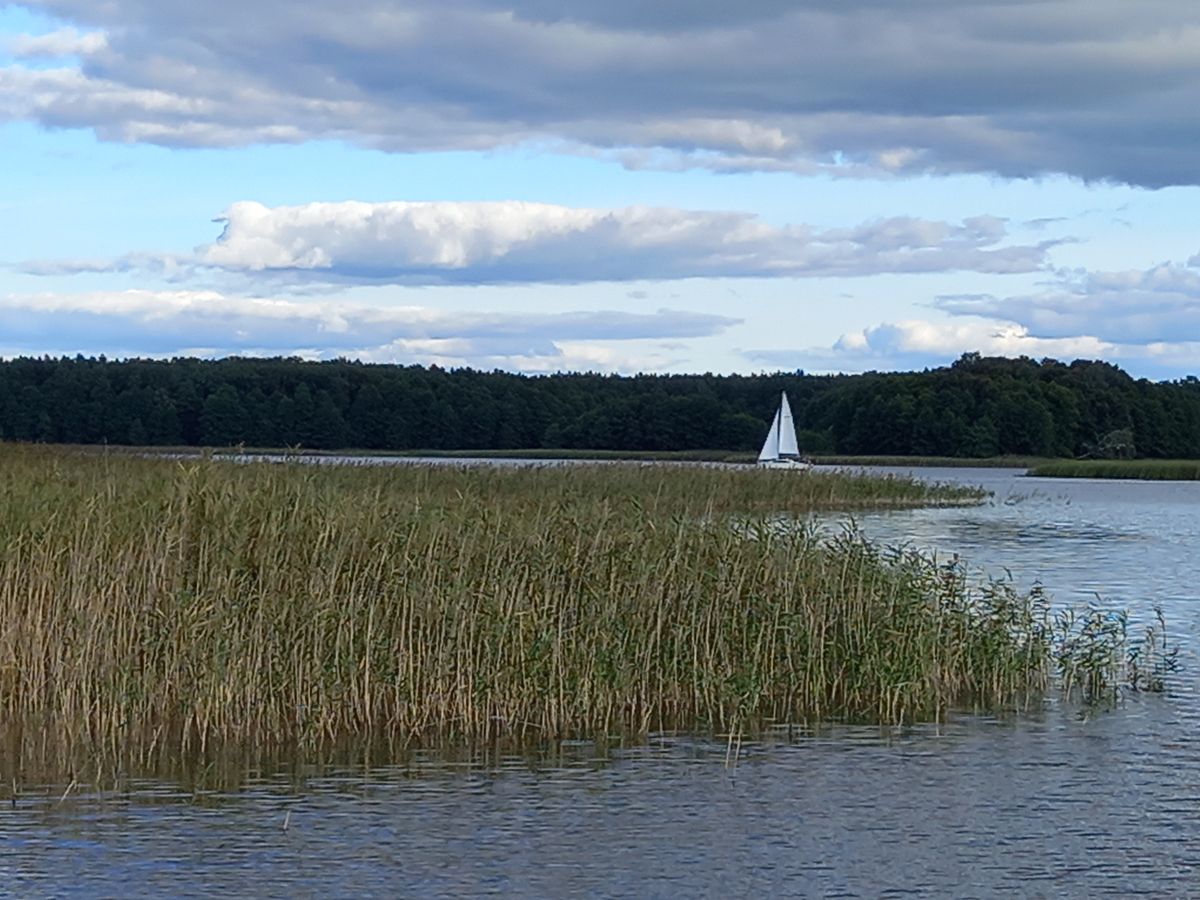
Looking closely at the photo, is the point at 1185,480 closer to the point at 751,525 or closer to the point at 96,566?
the point at 751,525

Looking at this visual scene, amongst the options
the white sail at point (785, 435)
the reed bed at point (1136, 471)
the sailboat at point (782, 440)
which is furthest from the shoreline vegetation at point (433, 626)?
the white sail at point (785, 435)

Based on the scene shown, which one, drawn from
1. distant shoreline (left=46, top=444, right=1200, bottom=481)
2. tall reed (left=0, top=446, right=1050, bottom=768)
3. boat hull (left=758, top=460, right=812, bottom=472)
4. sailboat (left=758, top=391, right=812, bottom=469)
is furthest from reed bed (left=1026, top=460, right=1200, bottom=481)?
tall reed (left=0, top=446, right=1050, bottom=768)

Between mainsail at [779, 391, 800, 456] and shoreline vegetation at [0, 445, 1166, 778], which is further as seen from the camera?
mainsail at [779, 391, 800, 456]

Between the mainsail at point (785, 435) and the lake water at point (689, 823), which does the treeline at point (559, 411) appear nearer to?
the mainsail at point (785, 435)

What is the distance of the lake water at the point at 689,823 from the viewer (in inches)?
340

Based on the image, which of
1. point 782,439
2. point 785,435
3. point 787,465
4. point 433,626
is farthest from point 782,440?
point 433,626

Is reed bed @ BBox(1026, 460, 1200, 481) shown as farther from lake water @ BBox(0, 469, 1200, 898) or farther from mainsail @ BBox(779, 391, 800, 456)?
lake water @ BBox(0, 469, 1200, 898)

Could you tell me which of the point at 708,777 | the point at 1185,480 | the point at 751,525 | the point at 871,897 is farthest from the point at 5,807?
the point at 1185,480

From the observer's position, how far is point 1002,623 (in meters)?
13.7

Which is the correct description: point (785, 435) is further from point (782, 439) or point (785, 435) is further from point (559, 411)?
point (559, 411)

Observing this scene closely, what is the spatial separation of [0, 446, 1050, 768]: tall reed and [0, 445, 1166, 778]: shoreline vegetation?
21 millimetres

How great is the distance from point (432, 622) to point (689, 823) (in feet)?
9.44

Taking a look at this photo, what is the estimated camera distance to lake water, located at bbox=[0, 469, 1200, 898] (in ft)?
28.3

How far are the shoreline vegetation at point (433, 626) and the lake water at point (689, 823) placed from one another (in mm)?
643
